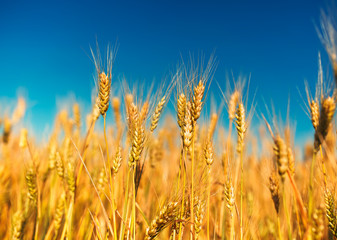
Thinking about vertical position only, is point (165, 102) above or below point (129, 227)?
above

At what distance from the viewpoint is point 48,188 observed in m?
2.30

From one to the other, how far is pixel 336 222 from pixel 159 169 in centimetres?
226

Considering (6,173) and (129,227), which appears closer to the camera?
(129,227)

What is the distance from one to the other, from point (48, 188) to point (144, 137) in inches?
64.1

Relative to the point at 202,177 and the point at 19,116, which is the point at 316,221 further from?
the point at 19,116

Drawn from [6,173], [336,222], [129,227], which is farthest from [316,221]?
[6,173]

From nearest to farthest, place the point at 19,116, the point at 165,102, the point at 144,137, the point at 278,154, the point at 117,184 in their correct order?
the point at 278,154, the point at 144,137, the point at 165,102, the point at 117,184, the point at 19,116

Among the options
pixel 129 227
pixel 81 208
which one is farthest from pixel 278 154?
pixel 81 208

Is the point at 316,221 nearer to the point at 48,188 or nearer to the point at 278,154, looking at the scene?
the point at 278,154

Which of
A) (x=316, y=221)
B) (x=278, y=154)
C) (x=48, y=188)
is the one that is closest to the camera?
(x=316, y=221)

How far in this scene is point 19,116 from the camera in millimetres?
3566

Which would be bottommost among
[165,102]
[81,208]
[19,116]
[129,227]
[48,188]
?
[129,227]

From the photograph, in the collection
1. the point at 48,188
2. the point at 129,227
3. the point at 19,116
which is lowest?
the point at 129,227

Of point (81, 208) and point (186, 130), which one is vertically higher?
point (186, 130)
